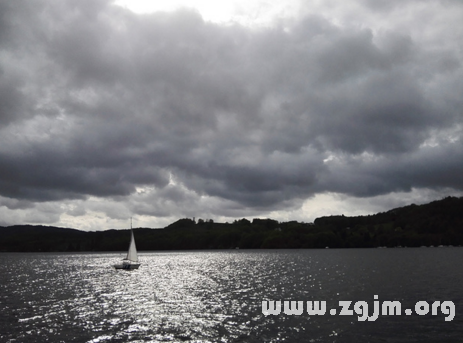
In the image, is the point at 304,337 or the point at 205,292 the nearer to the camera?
the point at 304,337

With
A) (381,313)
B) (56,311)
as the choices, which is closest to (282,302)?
(381,313)

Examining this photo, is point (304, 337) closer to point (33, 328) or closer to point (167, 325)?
point (167, 325)

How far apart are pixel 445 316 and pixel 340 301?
16.7m

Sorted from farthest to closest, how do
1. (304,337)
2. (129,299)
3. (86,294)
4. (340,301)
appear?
(86,294) < (129,299) < (340,301) < (304,337)

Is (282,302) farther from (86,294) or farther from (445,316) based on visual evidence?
(86,294)

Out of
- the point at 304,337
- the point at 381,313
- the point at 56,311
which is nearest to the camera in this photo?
the point at 304,337

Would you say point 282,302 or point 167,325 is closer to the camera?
point 167,325

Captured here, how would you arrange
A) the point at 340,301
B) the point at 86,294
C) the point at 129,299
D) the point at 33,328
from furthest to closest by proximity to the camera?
the point at 86,294
the point at 129,299
the point at 340,301
the point at 33,328

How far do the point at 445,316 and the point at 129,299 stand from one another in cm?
5090

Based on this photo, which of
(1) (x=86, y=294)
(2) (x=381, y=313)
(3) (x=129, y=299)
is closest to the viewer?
(2) (x=381, y=313)

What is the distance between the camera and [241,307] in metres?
58.7

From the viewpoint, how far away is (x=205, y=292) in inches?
3113

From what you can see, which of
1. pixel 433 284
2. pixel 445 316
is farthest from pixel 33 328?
pixel 433 284

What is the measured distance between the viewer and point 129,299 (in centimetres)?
7081
